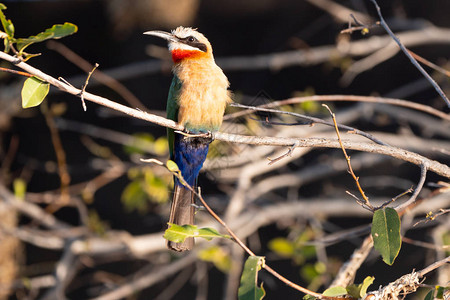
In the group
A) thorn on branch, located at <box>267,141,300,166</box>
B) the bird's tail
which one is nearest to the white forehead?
the bird's tail

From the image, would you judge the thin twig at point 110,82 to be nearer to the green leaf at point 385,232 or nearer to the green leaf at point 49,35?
the green leaf at point 49,35

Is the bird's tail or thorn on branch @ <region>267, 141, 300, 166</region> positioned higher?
thorn on branch @ <region>267, 141, 300, 166</region>

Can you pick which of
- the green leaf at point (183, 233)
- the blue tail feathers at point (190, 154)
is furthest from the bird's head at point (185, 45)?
the green leaf at point (183, 233)

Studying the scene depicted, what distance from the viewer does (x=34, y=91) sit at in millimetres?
1171

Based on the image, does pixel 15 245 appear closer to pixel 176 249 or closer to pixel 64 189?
pixel 64 189

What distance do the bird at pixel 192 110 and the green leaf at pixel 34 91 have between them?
2.27ft

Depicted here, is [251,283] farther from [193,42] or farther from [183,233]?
[193,42]

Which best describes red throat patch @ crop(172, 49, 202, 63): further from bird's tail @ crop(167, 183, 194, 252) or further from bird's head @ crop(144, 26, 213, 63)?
bird's tail @ crop(167, 183, 194, 252)

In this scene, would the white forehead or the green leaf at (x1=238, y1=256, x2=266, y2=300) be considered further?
the white forehead

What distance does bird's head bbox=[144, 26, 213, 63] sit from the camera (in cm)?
205

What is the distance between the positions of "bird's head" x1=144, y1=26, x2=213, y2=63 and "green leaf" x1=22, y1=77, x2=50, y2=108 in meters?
0.91

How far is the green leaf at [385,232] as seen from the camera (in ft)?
3.75

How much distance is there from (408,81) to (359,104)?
120 centimetres

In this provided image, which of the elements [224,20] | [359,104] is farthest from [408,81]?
[224,20]
